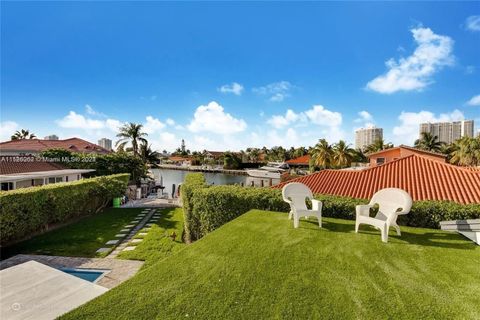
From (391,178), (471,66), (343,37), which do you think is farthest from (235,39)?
(471,66)

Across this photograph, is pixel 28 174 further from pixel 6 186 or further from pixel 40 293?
pixel 40 293

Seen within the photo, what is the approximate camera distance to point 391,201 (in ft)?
19.4

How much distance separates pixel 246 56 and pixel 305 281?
55.1 ft

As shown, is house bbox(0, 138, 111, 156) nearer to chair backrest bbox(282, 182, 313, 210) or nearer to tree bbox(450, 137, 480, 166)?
chair backrest bbox(282, 182, 313, 210)

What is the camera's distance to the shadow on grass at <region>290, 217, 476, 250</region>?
510cm

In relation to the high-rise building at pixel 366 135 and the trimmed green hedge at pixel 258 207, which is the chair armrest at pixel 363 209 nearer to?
the trimmed green hedge at pixel 258 207

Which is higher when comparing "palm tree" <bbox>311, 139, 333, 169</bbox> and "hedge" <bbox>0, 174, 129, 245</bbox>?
"palm tree" <bbox>311, 139, 333, 169</bbox>

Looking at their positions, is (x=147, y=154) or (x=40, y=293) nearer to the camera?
(x=40, y=293)

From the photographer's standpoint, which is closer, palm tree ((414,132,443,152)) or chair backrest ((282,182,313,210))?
chair backrest ((282,182,313,210))

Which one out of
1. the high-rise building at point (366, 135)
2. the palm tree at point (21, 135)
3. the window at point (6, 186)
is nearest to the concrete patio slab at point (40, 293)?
the window at point (6, 186)

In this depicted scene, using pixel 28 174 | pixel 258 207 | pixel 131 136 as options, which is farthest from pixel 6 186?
pixel 131 136

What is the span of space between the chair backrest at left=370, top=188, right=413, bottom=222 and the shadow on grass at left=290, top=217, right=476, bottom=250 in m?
0.49

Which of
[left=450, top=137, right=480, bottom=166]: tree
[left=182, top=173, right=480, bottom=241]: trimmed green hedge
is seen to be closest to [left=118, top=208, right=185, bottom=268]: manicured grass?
[left=182, top=173, right=480, bottom=241]: trimmed green hedge

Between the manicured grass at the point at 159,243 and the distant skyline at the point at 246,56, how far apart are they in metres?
9.20
